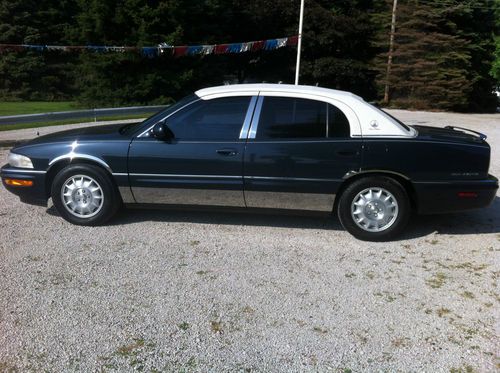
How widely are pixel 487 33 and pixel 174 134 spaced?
36092mm

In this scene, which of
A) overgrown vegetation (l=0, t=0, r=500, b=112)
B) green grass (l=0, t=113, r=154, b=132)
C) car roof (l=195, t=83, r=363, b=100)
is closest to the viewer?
car roof (l=195, t=83, r=363, b=100)

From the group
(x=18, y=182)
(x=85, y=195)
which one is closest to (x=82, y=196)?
(x=85, y=195)

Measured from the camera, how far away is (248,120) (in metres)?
4.90

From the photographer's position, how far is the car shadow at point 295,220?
5285 mm

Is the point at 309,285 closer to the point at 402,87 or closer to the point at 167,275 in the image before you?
the point at 167,275

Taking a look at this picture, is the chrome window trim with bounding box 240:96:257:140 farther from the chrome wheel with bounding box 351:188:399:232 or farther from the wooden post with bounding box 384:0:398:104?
the wooden post with bounding box 384:0:398:104

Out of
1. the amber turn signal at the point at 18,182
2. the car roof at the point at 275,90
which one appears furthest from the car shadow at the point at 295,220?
the car roof at the point at 275,90

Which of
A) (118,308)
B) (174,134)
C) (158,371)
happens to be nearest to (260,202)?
(174,134)

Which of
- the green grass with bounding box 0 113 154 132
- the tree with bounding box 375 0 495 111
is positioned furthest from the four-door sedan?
the tree with bounding box 375 0 495 111

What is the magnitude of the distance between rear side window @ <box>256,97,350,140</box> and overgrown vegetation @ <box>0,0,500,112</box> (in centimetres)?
2182

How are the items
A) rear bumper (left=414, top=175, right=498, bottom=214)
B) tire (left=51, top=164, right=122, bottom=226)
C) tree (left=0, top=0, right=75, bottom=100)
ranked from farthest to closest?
tree (left=0, top=0, right=75, bottom=100)
tire (left=51, top=164, right=122, bottom=226)
rear bumper (left=414, top=175, right=498, bottom=214)

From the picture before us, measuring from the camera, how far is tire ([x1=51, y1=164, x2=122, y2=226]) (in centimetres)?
506

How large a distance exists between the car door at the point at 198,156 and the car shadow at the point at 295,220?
1.07 ft

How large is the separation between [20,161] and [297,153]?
2940 mm
